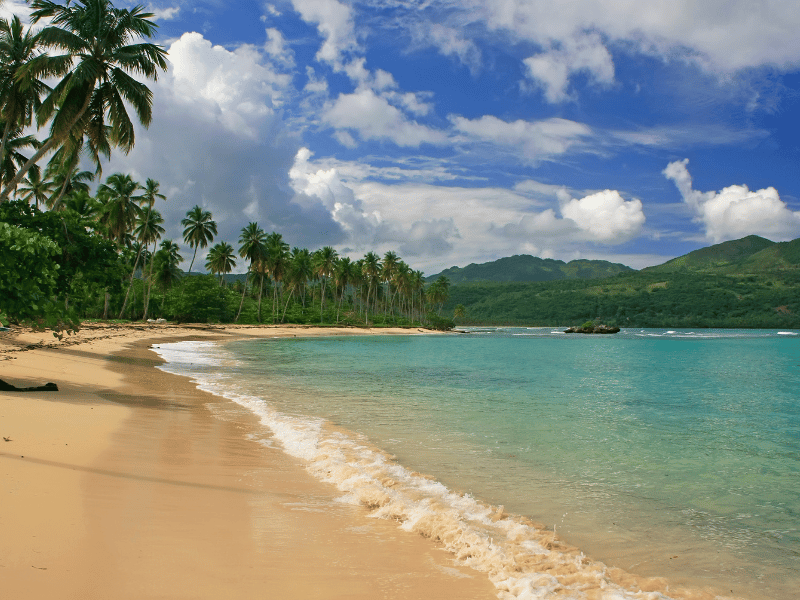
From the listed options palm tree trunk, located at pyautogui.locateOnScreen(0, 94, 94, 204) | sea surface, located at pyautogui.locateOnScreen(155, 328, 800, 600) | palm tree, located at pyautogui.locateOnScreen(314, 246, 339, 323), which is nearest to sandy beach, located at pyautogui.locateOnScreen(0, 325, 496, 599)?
sea surface, located at pyautogui.locateOnScreen(155, 328, 800, 600)

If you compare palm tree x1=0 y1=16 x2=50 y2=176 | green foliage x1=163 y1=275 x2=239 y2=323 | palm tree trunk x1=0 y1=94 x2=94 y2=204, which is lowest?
green foliage x1=163 y1=275 x2=239 y2=323

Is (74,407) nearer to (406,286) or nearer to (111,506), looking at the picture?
(111,506)

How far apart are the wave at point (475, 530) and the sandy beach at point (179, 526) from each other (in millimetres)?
218

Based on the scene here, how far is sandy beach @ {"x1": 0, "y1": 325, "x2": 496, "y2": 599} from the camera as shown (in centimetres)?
346

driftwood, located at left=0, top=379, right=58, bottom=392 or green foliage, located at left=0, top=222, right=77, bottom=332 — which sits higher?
green foliage, located at left=0, top=222, right=77, bottom=332

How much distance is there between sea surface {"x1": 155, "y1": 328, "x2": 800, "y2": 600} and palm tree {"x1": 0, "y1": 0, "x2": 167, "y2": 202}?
486 inches

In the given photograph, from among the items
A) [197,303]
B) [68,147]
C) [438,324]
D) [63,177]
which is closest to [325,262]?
[197,303]

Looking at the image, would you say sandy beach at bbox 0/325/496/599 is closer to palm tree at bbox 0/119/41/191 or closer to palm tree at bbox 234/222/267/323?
palm tree at bbox 0/119/41/191

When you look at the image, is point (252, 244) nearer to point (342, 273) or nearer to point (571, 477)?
point (342, 273)

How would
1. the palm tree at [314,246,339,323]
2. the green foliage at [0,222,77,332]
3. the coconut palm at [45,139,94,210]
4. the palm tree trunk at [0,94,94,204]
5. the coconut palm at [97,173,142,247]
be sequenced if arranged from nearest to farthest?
1. the green foliage at [0,222,77,332]
2. the palm tree trunk at [0,94,94,204]
3. the coconut palm at [45,139,94,210]
4. the coconut palm at [97,173,142,247]
5. the palm tree at [314,246,339,323]

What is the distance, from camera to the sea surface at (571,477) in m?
4.50

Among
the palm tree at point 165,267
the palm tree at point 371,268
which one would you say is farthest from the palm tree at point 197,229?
the palm tree at point 371,268

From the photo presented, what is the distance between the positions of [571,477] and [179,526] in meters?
5.44

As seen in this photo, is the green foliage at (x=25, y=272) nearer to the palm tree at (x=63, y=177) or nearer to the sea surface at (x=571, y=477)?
the sea surface at (x=571, y=477)
